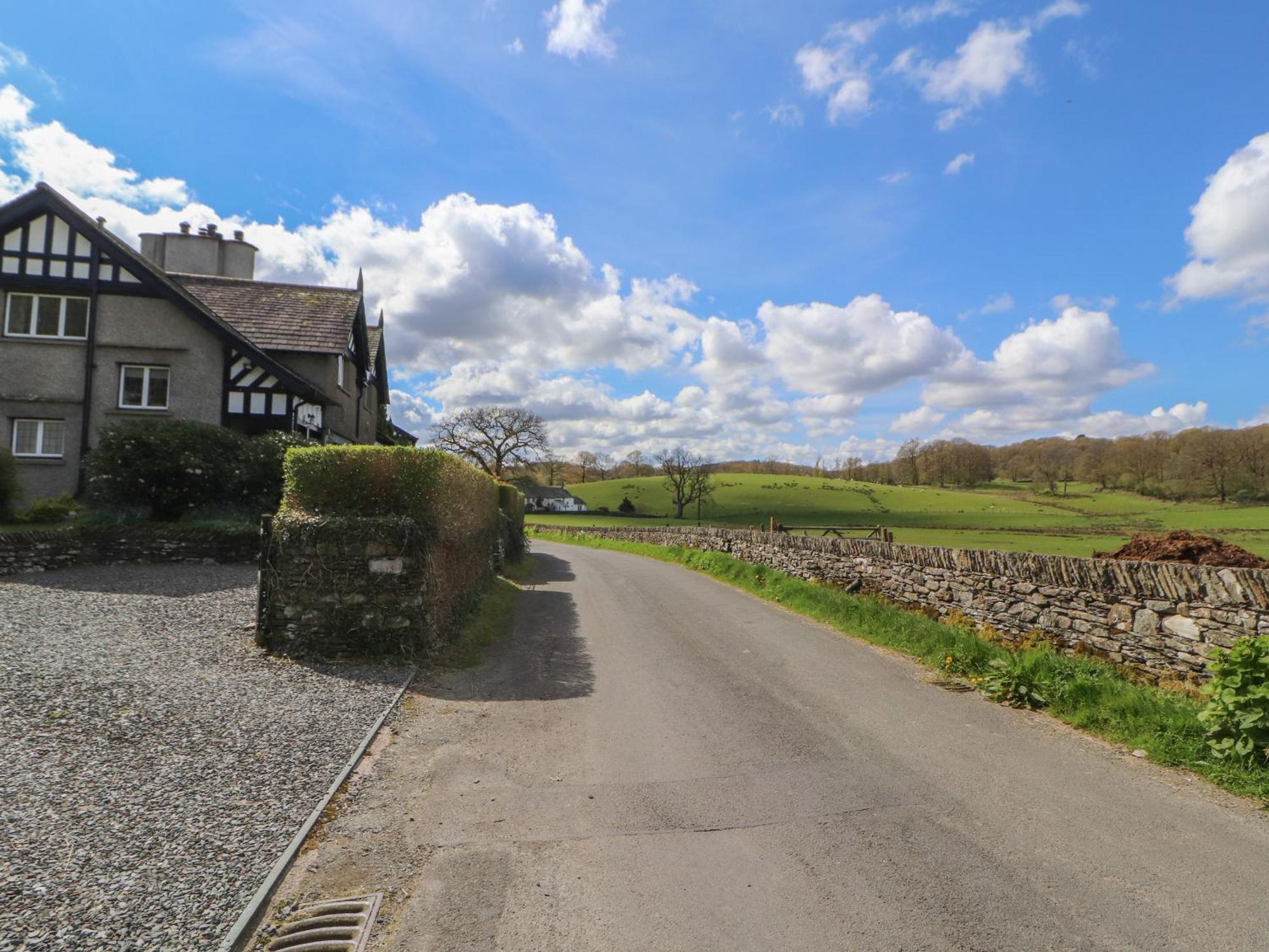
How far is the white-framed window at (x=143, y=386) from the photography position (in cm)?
1916

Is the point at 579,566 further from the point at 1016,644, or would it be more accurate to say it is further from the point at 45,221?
the point at 45,221

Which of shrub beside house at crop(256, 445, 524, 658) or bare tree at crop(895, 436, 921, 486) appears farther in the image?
bare tree at crop(895, 436, 921, 486)

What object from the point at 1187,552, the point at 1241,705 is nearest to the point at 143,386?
the point at 1241,705

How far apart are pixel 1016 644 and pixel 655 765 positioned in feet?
18.5

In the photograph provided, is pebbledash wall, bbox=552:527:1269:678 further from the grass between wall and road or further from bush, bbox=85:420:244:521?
bush, bbox=85:420:244:521

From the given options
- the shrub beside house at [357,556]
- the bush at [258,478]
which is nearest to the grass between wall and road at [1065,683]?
the shrub beside house at [357,556]

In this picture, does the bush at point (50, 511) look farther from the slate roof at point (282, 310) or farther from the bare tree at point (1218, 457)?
the bare tree at point (1218, 457)

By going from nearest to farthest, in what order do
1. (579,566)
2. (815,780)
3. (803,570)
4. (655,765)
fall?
(815,780) < (655,765) < (803,570) < (579,566)

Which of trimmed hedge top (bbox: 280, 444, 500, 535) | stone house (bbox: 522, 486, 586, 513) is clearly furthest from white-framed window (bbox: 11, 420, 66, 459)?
stone house (bbox: 522, 486, 586, 513)

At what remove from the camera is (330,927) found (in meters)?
3.20

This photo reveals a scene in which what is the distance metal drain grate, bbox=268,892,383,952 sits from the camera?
305 cm

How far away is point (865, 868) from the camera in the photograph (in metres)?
3.70

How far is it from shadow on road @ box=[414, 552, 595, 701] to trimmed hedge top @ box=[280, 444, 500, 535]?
203cm

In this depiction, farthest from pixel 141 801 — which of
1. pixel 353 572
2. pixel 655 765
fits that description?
pixel 353 572
